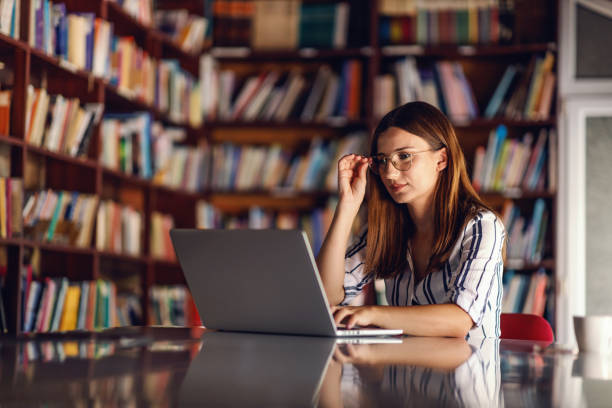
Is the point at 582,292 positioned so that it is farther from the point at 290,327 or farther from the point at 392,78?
the point at 290,327

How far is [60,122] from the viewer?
3.19 meters

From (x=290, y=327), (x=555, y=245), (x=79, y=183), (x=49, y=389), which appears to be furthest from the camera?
(x=555, y=245)

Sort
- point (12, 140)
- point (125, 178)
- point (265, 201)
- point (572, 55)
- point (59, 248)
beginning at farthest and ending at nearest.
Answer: point (265, 201) → point (572, 55) → point (125, 178) → point (59, 248) → point (12, 140)

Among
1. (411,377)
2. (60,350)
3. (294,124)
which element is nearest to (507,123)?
(294,124)

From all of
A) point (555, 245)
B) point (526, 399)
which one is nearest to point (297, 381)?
point (526, 399)

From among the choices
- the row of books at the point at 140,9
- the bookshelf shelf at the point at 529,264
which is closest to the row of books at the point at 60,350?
the row of books at the point at 140,9

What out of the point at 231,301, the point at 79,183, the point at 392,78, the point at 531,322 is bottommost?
the point at 531,322

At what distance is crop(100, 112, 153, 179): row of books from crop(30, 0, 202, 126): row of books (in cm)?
11

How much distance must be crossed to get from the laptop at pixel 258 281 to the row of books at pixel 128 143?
216 cm

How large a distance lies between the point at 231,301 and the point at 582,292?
304 cm

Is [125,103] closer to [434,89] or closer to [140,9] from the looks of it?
[140,9]

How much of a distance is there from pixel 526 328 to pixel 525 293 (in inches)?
87.2

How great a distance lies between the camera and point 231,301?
1.49 meters

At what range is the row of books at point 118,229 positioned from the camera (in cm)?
348
